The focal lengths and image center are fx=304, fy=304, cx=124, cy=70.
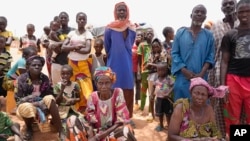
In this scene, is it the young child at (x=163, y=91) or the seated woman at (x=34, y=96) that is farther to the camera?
the young child at (x=163, y=91)

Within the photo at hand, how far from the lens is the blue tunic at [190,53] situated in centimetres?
388

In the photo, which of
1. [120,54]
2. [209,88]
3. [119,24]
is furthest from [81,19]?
[209,88]

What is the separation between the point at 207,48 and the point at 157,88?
4.98 feet

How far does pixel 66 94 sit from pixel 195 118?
85.4 inches

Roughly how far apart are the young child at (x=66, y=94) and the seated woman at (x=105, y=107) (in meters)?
1.02

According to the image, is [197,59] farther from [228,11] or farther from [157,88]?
[157,88]

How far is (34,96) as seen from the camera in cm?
439

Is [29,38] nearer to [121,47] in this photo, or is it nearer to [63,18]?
[63,18]

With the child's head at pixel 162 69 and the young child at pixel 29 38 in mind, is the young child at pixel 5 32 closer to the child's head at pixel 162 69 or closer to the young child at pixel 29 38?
the young child at pixel 29 38

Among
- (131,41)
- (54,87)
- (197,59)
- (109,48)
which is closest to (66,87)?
(54,87)

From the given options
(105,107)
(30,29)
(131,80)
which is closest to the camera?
(105,107)

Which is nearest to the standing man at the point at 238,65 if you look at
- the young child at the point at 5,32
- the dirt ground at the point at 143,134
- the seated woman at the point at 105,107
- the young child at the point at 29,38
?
the seated woman at the point at 105,107

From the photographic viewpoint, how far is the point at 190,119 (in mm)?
3383

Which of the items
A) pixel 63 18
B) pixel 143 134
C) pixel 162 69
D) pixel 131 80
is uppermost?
pixel 63 18
